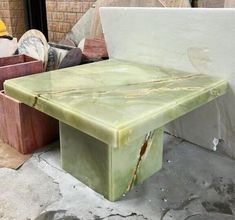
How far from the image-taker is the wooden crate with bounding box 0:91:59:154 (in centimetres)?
170

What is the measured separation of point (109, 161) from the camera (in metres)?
1.33

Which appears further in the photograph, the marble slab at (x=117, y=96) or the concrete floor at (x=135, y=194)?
the concrete floor at (x=135, y=194)

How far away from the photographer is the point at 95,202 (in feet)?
4.52

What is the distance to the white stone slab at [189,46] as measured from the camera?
56.9 inches

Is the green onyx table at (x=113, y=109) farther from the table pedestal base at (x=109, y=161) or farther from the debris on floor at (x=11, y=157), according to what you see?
the debris on floor at (x=11, y=157)

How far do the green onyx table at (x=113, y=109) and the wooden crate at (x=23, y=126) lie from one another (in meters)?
0.22

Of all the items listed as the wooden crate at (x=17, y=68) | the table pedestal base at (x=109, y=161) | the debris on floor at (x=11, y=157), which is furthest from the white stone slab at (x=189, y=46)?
the debris on floor at (x=11, y=157)

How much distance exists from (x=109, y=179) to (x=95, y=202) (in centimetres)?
13

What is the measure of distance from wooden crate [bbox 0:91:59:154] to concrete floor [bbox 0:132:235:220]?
0.11 m

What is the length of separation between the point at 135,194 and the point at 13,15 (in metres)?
3.79

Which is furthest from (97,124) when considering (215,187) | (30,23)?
(30,23)

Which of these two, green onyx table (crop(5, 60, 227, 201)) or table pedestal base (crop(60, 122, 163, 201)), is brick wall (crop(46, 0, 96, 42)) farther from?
table pedestal base (crop(60, 122, 163, 201))

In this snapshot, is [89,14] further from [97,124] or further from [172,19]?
[97,124]

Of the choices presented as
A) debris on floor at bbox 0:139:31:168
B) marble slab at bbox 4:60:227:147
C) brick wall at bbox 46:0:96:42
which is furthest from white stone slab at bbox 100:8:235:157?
brick wall at bbox 46:0:96:42
